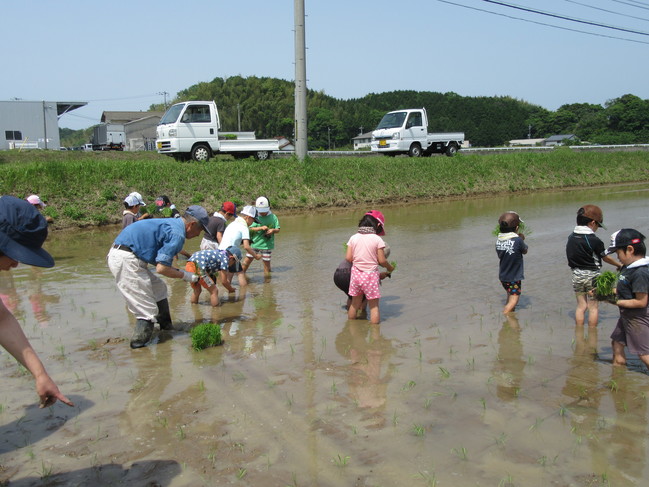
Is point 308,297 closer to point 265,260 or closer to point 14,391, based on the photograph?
point 265,260

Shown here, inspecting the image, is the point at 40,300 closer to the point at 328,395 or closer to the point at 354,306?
the point at 354,306

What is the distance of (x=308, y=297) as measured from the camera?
29.8 ft

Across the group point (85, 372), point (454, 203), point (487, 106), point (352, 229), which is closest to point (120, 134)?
point (454, 203)

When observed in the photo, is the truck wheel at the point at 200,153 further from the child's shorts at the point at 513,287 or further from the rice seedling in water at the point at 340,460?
the rice seedling in water at the point at 340,460

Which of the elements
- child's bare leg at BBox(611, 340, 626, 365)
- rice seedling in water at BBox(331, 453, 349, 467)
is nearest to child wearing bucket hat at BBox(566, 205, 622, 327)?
child's bare leg at BBox(611, 340, 626, 365)

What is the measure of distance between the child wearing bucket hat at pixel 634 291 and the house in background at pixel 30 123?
146 ft

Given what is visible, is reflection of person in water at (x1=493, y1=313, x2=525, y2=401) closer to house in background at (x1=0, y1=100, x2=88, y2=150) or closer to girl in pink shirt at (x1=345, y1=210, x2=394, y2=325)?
girl in pink shirt at (x1=345, y1=210, x2=394, y2=325)

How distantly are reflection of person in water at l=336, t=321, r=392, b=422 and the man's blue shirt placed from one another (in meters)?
2.22

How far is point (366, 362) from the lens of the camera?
6137 millimetres

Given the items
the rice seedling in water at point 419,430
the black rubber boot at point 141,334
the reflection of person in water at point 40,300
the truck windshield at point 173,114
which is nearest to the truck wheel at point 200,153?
the truck windshield at point 173,114

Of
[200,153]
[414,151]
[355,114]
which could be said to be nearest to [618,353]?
[200,153]

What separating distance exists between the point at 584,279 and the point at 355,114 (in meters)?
127

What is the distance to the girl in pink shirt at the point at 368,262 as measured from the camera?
741cm

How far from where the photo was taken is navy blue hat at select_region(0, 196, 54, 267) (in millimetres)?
3127
